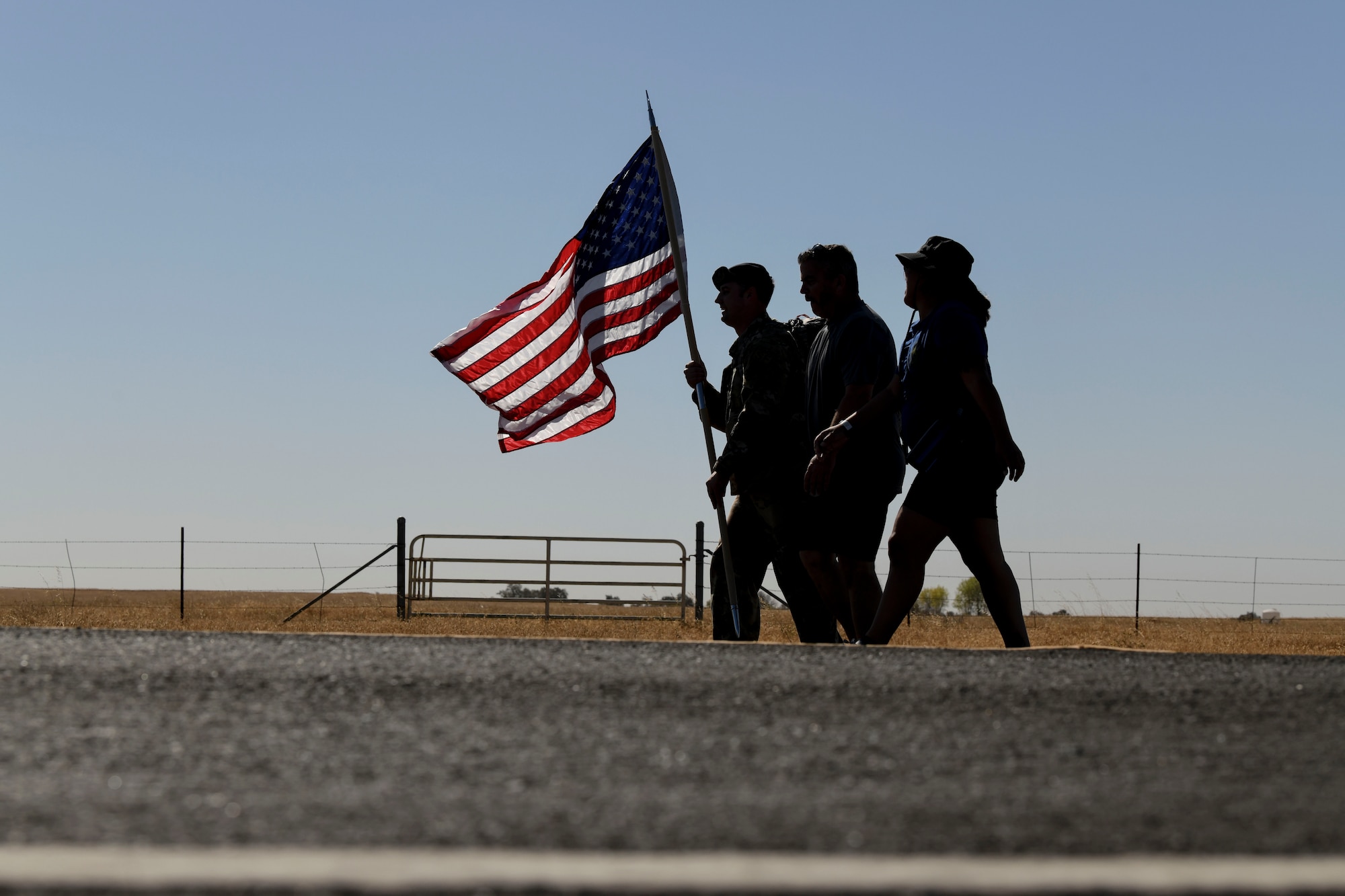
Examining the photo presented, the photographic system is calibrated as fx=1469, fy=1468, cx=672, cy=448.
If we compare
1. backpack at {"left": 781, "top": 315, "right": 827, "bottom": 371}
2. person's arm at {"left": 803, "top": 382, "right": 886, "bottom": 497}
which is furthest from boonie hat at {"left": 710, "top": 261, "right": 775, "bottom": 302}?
person's arm at {"left": 803, "top": 382, "right": 886, "bottom": 497}

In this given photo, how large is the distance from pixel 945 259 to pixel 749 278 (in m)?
1.14

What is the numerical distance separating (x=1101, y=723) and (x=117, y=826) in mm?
1872

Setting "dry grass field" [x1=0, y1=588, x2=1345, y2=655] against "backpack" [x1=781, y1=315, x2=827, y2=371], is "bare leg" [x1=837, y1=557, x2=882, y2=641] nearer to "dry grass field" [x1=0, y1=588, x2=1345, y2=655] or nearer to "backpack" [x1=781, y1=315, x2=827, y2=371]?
"backpack" [x1=781, y1=315, x2=827, y2=371]

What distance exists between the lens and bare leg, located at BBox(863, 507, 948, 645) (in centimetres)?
506

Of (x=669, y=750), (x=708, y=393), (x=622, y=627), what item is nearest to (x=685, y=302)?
(x=708, y=393)

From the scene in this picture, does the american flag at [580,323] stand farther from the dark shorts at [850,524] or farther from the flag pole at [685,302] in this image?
the dark shorts at [850,524]

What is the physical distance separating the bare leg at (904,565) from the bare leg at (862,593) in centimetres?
44

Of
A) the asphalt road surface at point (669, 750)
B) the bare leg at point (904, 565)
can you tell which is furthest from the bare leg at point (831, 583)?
the asphalt road surface at point (669, 750)

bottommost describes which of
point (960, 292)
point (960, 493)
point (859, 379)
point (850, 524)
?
point (850, 524)

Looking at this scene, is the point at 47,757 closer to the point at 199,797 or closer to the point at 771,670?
the point at 199,797

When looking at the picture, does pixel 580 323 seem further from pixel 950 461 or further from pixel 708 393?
pixel 950 461

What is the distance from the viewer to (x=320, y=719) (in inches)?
111

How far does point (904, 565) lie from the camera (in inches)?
202

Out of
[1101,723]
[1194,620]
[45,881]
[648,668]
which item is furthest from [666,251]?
[1194,620]
